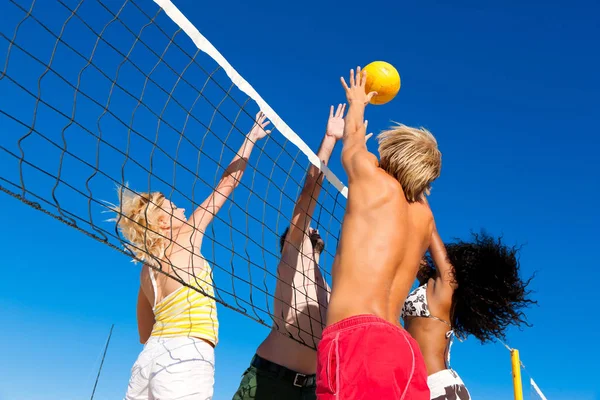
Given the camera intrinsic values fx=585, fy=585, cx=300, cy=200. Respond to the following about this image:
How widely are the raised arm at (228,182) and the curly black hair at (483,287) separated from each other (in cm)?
164

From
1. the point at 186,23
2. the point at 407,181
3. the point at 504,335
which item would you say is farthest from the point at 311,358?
the point at 186,23

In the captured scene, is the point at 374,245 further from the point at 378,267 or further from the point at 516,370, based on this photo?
the point at 516,370

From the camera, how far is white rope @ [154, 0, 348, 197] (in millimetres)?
3828

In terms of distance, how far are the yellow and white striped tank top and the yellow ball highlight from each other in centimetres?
183

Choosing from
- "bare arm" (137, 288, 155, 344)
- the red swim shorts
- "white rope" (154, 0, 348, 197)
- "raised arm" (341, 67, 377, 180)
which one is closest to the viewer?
the red swim shorts

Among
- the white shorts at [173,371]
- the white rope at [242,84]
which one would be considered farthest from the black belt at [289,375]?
the white rope at [242,84]

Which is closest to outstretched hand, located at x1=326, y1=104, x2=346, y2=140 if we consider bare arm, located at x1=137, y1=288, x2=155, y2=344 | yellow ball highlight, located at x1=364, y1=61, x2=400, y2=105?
yellow ball highlight, located at x1=364, y1=61, x2=400, y2=105

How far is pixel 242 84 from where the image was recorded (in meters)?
4.27

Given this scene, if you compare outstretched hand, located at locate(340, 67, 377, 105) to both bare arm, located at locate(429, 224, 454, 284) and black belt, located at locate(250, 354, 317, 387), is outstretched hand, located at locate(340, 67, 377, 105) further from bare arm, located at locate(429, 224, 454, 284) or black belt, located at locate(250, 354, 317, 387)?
black belt, located at locate(250, 354, 317, 387)

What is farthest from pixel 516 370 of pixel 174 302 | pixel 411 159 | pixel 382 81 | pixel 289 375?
pixel 174 302

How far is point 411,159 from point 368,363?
4.08 ft

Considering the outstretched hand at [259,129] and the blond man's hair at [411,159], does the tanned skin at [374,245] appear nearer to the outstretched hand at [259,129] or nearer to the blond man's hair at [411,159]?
the blond man's hair at [411,159]

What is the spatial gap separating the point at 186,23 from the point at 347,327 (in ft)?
7.66

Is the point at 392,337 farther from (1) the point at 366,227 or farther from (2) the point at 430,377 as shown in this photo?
(2) the point at 430,377
